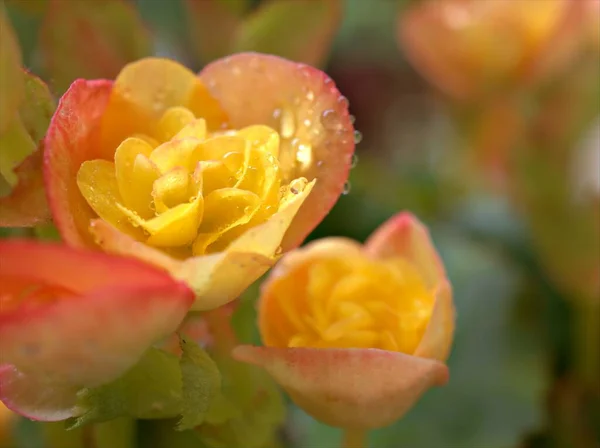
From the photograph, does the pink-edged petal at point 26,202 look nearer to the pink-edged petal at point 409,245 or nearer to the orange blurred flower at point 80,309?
the orange blurred flower at point 80,309

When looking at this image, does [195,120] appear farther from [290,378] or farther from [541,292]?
[541,292]

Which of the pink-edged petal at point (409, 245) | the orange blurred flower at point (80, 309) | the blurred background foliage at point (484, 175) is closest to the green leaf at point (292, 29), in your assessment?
the blurred background foliage at point (484, 175)

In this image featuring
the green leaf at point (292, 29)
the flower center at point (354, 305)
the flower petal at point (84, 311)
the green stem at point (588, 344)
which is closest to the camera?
the flower petal at point (84, 311)

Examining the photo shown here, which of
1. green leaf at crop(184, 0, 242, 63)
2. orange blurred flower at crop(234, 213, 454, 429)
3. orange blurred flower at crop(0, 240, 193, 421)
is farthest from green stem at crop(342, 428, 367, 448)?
green leaf at crop(184, 0, 242, 63)

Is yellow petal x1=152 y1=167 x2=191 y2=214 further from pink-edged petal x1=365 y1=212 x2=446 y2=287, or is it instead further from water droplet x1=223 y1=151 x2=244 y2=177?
pink-edged petal x1=365 y1=212 x2=446 y2=287

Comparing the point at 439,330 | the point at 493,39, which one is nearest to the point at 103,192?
the point at 439,330

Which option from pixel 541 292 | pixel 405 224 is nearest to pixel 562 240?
pixel 541 292

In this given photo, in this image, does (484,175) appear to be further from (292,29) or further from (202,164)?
(202,164)
